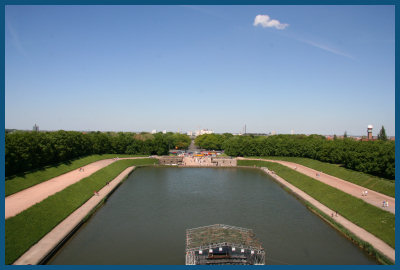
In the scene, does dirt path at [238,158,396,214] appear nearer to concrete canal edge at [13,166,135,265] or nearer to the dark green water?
the dark green water

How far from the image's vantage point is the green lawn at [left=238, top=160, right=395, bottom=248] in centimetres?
2150

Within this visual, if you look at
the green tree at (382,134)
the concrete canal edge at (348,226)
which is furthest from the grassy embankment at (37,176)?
the green tree at (382,134)

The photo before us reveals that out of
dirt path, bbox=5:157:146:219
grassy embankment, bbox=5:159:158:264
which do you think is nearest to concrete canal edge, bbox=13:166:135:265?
grassy embankment, bbox=5:159:158:264

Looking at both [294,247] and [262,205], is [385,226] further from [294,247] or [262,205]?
[262,205]

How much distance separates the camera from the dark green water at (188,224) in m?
18.9

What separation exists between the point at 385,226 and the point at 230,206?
45.6 ft

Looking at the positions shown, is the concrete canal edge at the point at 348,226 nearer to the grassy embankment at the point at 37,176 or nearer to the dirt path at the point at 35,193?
the dirt path at the point at 35,193

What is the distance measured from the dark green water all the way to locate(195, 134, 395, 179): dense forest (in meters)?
12.7

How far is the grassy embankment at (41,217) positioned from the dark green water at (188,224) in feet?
6.96

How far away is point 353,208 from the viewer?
26812 mm

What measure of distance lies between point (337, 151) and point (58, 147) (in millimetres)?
47596

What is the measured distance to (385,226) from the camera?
71.3ft

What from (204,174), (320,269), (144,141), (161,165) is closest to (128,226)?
(320,269)

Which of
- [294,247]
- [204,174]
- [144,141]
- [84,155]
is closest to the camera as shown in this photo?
[294,247]
